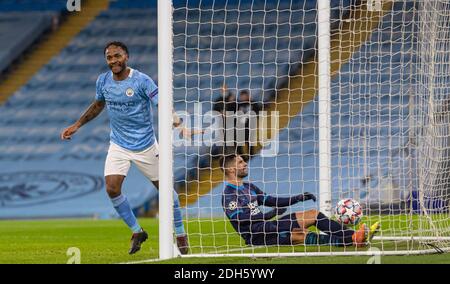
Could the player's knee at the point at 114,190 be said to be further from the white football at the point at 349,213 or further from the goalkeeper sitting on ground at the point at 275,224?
the white football at the point at 349,213

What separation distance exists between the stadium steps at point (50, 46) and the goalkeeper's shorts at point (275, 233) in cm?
1141

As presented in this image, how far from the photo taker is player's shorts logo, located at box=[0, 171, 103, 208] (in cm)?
1783

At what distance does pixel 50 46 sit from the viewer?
19688mm

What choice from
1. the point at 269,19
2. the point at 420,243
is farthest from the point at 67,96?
the point at 420,243

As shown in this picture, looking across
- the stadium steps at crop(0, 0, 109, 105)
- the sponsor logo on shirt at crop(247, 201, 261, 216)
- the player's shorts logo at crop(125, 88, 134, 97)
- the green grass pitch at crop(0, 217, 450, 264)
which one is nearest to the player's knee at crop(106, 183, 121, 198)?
the green grass pitch at crop(0, 217, 450, 264)

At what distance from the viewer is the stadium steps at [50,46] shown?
19.6m

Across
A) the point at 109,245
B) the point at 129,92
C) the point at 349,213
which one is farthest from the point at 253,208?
the point at 109,245

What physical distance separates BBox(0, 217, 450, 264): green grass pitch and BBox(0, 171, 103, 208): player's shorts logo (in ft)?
8.12

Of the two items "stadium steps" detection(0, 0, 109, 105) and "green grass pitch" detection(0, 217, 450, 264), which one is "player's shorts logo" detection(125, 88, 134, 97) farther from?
"stadium steps" detection(0, 0, 109, 105)

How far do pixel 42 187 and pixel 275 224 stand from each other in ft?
32.2

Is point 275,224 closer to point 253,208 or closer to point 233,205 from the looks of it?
point 253,208
